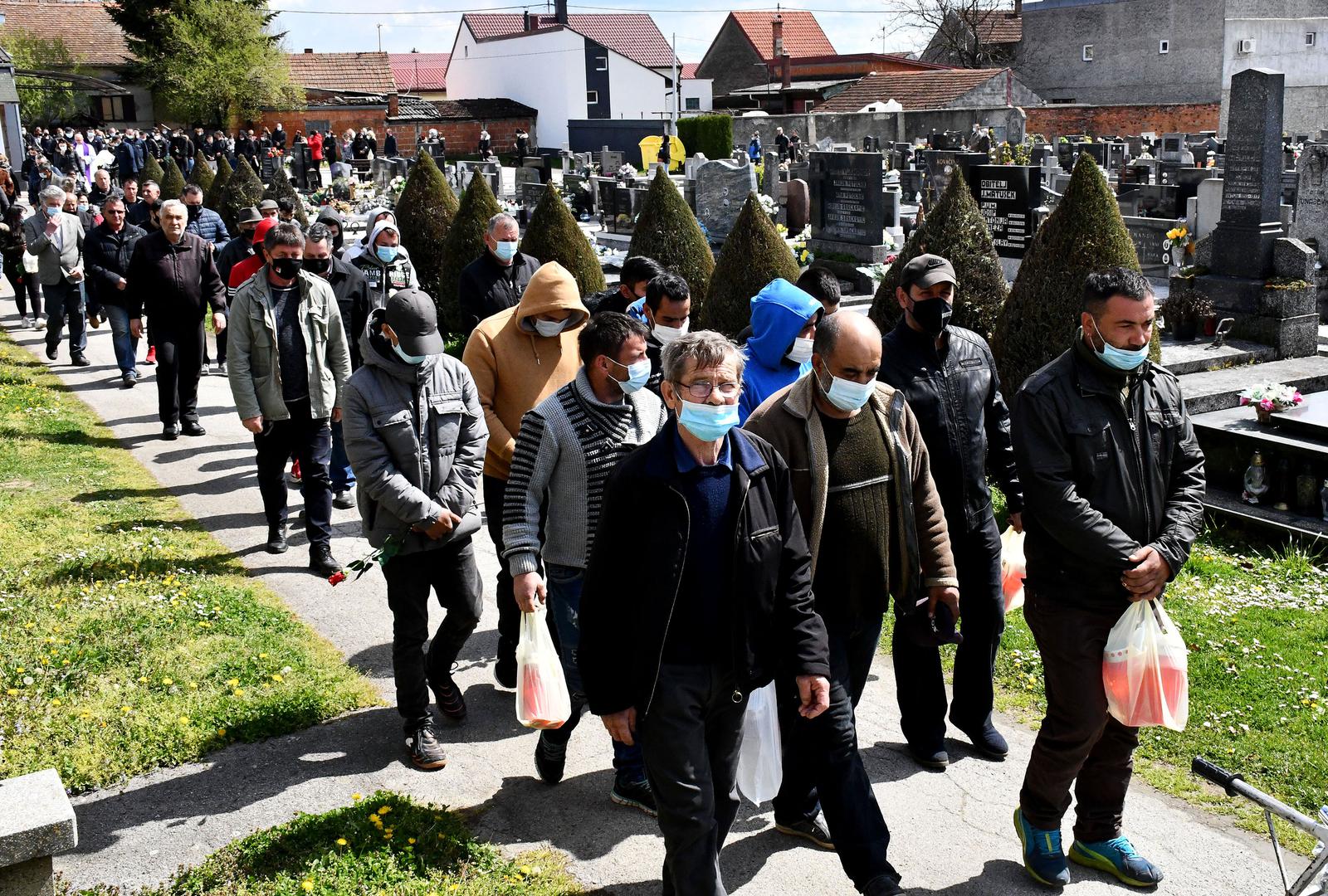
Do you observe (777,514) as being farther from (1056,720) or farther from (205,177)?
(205,177)

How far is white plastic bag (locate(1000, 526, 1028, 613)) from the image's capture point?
209 inches

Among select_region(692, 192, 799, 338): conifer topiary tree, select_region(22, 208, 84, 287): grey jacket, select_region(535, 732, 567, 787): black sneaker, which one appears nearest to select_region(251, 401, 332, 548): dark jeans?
select_region(535, 732, 567, 787): black sneaker

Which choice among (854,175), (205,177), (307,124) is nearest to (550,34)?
(307,124)

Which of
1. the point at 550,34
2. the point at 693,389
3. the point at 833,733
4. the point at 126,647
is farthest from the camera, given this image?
the point at 550,34

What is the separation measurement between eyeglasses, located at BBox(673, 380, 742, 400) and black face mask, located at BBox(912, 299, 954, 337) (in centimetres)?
160

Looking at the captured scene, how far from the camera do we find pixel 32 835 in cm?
322

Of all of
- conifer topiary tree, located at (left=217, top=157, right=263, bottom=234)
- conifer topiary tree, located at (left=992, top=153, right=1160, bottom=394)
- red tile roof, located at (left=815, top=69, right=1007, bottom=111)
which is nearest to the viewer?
conifer topiary tree, located at (left=992, top=153, right=1160, bottom=394)

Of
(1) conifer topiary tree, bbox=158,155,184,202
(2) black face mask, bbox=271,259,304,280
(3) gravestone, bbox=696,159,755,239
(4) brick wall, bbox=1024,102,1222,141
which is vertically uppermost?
(4) brick wall, bbox=1024,102,1222,141

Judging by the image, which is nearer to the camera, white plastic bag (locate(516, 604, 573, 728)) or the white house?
white plastic bag (locate(516, 604, 573, 728))

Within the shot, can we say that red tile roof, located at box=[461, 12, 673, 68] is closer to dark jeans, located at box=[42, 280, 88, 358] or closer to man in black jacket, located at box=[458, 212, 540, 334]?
dark jeans, located at box=[42, 280, 88, 358]

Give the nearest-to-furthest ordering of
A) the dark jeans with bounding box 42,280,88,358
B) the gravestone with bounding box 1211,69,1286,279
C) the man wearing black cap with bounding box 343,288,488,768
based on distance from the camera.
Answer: the man wearing black cap with bounding box 343,288,488,768
the gravestone with bounding box 1211,69,1286,279
the dark jeans with bounding box 42,280,88,358

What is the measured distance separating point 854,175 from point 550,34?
2099 inches

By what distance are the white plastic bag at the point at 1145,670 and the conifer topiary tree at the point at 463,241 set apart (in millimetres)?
11133

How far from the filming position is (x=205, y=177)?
83.6 ft
